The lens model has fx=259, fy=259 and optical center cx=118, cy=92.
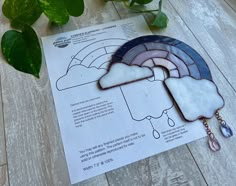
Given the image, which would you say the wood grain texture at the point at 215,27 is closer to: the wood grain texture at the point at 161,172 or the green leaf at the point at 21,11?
the wood grain texture at the point at 161,172

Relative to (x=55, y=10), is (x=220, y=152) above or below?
below

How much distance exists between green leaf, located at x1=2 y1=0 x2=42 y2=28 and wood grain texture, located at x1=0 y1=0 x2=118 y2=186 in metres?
0.15

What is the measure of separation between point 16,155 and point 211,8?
795mm

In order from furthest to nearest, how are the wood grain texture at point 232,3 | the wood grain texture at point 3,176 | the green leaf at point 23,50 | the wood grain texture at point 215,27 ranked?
1. the wood grain texture at point 232,3
2. the wood grain texture at point 215,27
3. the green leaf at point 23,50
4. the wood grain texture at point 3,176

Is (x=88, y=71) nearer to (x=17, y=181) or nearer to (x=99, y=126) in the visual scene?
(x=99, y=126)

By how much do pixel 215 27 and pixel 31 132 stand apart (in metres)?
0.67

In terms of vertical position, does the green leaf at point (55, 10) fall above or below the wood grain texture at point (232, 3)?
above

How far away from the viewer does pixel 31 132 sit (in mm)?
625

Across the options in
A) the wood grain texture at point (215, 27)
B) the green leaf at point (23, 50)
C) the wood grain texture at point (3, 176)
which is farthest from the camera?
the wood grain texture at point (215, 27)

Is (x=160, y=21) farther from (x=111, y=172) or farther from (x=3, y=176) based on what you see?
(x=3, y=176)

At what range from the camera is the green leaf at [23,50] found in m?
0.67

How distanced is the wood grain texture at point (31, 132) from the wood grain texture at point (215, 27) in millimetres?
491

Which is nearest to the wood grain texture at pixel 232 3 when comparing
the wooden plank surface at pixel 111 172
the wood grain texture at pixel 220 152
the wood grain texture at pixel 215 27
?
the wood grain texture at pixel 215 27

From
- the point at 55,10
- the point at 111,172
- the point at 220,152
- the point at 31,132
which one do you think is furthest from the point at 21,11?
the point at 220,152
